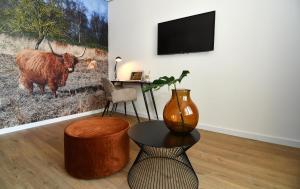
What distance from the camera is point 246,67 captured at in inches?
96.5

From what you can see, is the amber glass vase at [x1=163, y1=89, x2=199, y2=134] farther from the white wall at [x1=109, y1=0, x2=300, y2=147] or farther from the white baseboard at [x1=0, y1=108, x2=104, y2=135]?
the white baseboard at [x1=0, y1=108, x2=104, y2=135]

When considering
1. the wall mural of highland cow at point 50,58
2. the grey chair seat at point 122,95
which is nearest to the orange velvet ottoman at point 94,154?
the grey chair seat at point 122,95

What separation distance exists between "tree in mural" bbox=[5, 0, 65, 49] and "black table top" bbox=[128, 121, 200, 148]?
2.50 meters

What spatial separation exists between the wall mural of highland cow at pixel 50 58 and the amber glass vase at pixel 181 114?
2.52 meters

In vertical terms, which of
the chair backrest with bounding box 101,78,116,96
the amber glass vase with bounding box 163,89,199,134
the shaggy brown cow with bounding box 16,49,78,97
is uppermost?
the shaggy brown cow with bounding box 16,49,78,97

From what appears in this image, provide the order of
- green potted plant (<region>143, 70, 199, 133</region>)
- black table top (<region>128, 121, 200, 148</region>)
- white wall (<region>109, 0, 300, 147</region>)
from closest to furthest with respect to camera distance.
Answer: black table top (<region>128, 121, 200, 148</region>) → green potted plant (<region>143, 70, 199, 133</region>) → white wall (<region>109, 0, 300, 147</region>)

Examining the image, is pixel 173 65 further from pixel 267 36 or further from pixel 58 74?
pixel 58 74

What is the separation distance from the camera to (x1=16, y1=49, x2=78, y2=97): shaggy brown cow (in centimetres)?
286

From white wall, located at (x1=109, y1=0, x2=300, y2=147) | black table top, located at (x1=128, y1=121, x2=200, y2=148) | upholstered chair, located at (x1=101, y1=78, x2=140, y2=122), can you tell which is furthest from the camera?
upholstered chair, located at (x1=101, y1=78, x2=140, y2=122)

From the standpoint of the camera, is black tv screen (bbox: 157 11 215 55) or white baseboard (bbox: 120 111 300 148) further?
black tv screen (bbox: 157 11 215 55)

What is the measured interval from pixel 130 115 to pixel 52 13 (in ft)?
7.62

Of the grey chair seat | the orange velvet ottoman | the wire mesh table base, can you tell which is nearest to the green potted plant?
the wire mesh table base

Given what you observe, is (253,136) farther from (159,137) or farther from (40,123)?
(40,123)

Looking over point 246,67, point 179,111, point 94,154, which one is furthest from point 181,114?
point 246,67
